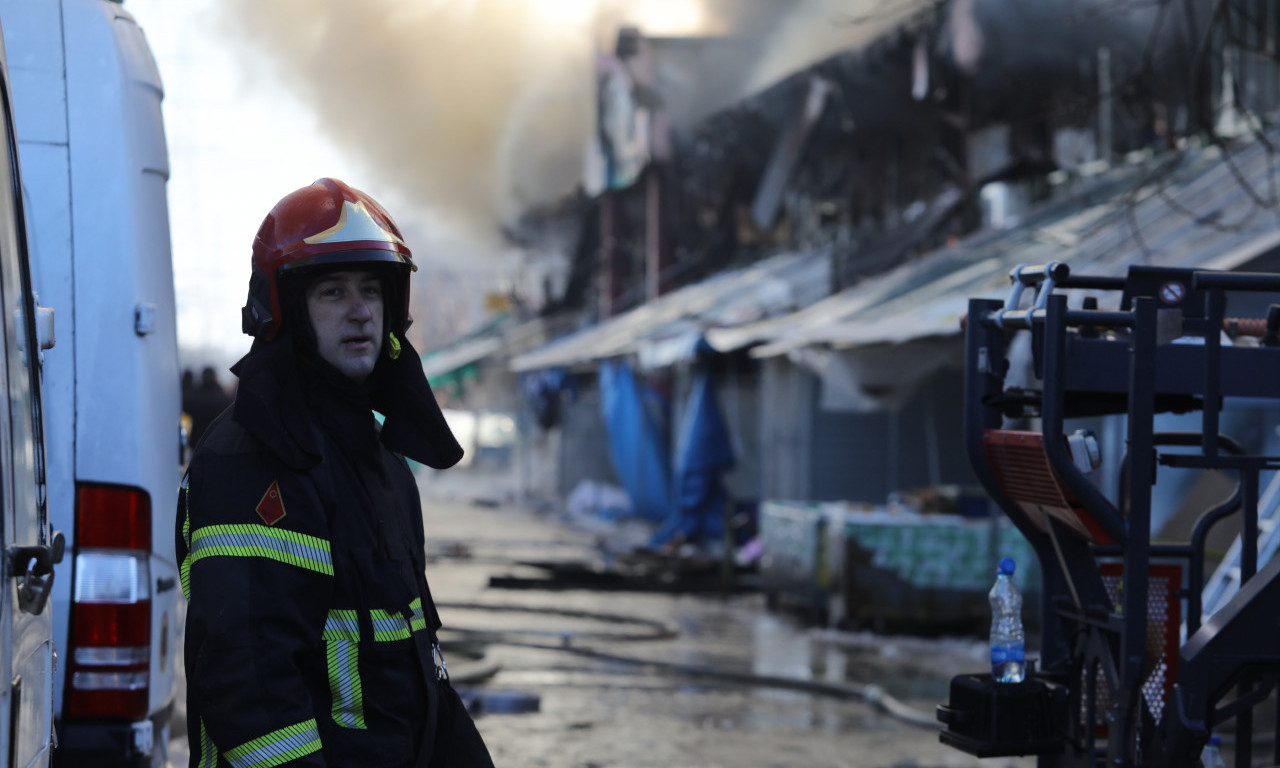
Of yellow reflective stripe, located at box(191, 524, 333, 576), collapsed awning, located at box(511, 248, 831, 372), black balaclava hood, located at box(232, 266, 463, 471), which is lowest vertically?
yellow reflective stripe, located at box(191, 524, 333, 576)

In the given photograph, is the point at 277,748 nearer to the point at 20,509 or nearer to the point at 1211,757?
the point at 20,509

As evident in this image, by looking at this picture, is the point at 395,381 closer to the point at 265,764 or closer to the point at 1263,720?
the point at 265,764

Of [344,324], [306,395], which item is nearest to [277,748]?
[306,395]

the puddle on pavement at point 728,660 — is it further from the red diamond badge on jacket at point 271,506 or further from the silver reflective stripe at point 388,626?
the red diamond badge on jacket at point 271,506

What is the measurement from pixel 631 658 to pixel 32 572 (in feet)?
27.3

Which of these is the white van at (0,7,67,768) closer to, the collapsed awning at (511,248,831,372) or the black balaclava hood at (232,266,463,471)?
the black balaclava hood at (232,266,463,471)

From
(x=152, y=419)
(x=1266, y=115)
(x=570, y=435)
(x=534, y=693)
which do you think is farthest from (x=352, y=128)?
(x=152, y=419)

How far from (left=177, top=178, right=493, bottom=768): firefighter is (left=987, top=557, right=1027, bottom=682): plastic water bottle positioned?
2.24 meters

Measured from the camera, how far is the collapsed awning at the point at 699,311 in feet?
Result: 63.3

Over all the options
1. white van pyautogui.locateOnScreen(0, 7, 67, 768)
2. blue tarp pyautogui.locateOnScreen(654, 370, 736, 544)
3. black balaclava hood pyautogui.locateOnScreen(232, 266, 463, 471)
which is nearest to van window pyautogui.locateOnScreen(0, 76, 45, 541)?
white van pyautogui.locateOnScreen(0, 7, 67, 768)

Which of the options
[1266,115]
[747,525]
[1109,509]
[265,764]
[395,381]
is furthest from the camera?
[747,525]

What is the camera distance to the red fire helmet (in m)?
2.89

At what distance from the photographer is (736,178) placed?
97.5 ft

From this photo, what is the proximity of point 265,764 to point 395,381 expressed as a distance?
78 cm
